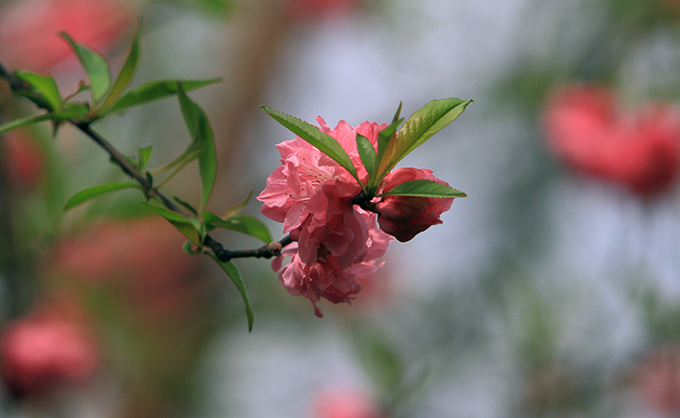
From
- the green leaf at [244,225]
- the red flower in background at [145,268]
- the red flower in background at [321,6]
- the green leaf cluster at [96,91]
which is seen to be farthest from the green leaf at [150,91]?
the red flower in background at [321,6]

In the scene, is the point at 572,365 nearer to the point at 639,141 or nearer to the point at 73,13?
the point at 639,141

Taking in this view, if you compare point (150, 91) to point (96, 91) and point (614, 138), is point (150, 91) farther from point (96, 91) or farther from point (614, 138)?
point (614, 138)

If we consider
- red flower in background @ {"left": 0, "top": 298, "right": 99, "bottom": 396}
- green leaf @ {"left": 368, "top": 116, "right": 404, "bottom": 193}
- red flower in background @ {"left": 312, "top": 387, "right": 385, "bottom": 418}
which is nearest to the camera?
green leaf @ {"left": 368, "top": 116, "right": 404, "bottom": 193}

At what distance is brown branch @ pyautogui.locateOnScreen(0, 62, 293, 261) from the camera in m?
0.34

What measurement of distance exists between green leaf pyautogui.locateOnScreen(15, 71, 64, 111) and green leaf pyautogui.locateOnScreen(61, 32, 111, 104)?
0.03 metres

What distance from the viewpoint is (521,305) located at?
1.61 meters

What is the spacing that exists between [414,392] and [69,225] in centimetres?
84

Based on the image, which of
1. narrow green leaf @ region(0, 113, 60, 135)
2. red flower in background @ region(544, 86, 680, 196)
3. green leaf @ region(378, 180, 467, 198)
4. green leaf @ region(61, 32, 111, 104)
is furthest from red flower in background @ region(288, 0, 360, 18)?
green leaf @ region(378, 180, 467, 198)

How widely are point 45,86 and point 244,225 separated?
197mm

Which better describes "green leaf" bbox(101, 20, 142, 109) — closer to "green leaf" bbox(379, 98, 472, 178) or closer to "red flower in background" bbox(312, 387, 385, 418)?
"green leaf" bbox(379, 98, 472, 178)

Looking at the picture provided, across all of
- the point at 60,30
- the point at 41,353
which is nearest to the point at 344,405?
the point at 41,353

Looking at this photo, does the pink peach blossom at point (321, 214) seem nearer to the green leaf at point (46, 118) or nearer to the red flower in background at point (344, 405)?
the green leaf at point (46, 118)

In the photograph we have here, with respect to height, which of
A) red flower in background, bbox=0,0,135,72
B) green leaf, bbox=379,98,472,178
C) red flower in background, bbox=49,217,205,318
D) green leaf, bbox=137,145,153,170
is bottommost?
red flower in background, bbox=49,217,205,318

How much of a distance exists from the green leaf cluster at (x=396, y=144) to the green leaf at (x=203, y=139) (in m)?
0.14
